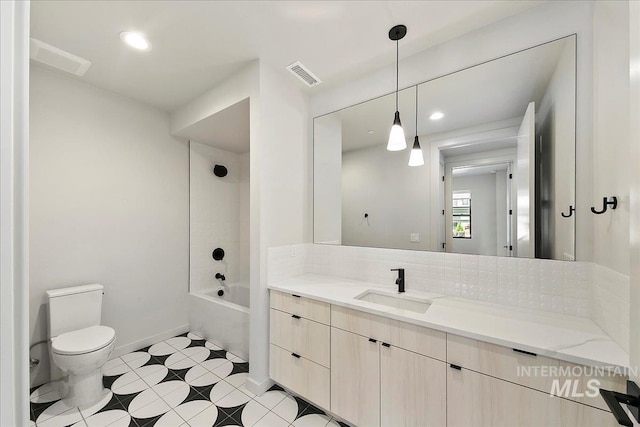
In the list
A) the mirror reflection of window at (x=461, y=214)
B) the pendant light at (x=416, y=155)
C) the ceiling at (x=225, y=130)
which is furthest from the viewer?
the ceiling at (x=225, y=130)

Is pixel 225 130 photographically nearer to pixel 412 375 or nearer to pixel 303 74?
pixel 303 74

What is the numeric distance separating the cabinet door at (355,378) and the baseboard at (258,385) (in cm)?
62

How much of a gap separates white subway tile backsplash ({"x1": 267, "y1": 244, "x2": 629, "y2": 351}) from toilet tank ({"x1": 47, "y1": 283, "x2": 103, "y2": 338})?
1590mm

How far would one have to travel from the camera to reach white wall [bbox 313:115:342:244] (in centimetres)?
244

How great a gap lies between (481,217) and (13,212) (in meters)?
2.13

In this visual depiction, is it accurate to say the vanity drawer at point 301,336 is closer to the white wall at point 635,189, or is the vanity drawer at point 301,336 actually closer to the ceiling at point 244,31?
the white wall at point 635,189

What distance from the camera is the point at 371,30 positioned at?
1.71 metres

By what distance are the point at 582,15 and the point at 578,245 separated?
127cm

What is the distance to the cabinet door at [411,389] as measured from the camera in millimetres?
1288

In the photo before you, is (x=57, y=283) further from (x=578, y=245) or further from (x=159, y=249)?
(x=578, y=245)

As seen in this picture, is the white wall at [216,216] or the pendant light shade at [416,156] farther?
the white wall at [216,216]

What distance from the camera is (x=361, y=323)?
5.12ft

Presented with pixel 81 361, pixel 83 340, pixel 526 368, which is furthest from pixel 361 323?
pixel 83 340

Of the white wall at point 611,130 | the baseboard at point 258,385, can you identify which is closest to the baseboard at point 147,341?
the baseboard at point 258,385
